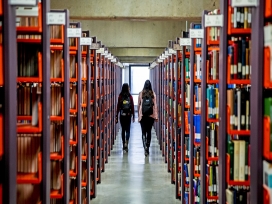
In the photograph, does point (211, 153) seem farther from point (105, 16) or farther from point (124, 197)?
point (105, 16)

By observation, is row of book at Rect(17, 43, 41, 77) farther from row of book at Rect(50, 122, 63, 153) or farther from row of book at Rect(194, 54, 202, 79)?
row of book at Rect(194, 54, 202, 79)

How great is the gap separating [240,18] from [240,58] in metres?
0.34

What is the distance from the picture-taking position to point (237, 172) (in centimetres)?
416

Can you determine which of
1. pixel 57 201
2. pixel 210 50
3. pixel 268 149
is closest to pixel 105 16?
pixel 210 50

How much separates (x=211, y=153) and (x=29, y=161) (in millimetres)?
1992

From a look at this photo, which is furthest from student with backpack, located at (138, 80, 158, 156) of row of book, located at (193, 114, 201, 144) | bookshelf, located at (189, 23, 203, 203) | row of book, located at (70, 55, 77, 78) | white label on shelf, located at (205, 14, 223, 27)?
white label on shelf, located at (205, 14, 223, 27)

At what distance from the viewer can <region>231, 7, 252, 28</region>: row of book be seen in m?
4.17

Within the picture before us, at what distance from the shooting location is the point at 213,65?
514 cm

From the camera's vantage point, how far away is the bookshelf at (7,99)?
10.3 ft

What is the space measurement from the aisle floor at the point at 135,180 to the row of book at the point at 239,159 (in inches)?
154

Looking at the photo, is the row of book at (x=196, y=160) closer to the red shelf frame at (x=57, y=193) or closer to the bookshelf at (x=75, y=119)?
the bookshelf at (x=75, y=119)

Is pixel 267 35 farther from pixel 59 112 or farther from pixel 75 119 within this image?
pixel 75 119

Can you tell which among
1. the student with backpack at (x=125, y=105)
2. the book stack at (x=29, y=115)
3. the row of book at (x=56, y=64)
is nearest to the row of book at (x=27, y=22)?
the book stack at (x=29, y=115)

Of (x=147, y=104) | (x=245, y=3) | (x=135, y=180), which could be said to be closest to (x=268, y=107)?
(x=245, y=3)
